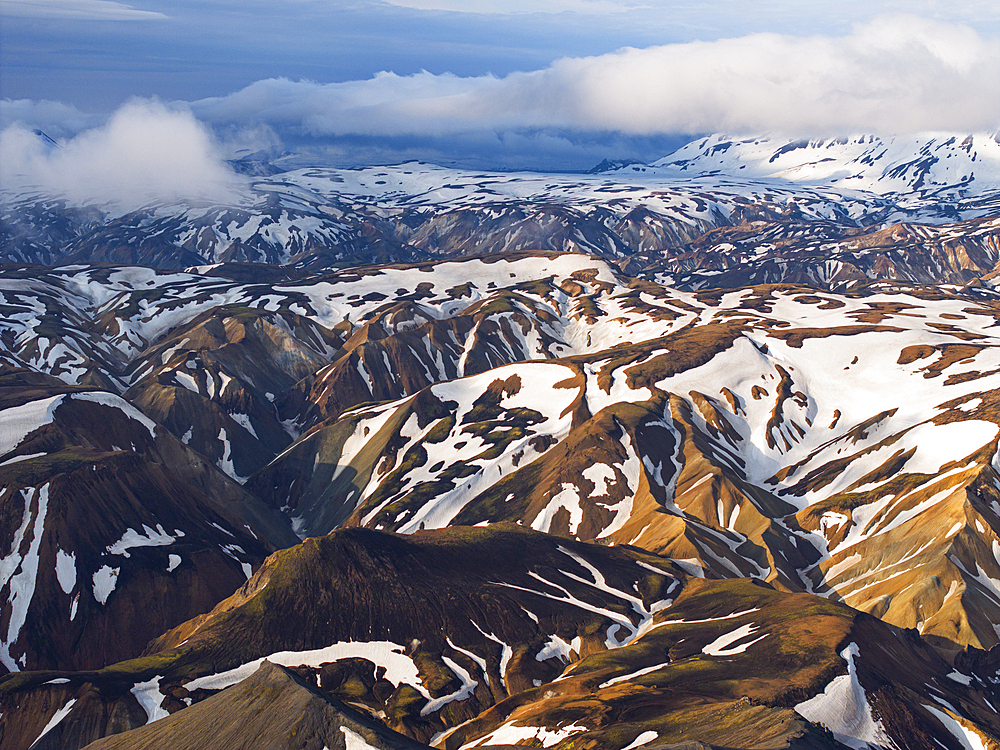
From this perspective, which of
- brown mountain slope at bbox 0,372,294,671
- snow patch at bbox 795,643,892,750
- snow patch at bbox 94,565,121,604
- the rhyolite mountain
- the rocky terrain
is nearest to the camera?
snow patch at bbox 795,643,892,750

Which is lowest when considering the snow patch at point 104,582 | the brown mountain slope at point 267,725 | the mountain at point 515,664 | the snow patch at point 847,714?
the snow patch at point 104,582

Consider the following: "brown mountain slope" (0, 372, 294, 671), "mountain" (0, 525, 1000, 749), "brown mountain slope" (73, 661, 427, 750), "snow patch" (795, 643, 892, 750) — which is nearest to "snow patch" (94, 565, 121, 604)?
"brown mountain slope" (0, 372, 294, 671)

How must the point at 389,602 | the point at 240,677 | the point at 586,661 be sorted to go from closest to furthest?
the point at 240,677
the point at 586,661
the point at 389,602

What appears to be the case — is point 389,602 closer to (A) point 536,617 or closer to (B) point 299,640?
(B) point 299,640

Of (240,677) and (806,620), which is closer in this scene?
(240,677)

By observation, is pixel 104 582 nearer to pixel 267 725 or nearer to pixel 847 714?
pixel 267 725

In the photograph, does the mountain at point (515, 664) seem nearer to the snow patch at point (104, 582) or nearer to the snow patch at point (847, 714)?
the snow patch at point (847, 714)

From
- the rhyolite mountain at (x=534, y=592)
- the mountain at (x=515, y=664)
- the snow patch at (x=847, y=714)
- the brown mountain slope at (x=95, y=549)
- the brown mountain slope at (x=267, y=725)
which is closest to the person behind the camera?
the brown mountain slope at (x=267, y=725)

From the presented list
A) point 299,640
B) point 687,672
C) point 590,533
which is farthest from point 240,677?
point 590,533

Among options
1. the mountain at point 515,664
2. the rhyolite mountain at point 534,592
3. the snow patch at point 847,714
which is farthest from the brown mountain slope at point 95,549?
the snow patch at point 847,714

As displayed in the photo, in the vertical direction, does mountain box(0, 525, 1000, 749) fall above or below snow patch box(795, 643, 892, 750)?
below

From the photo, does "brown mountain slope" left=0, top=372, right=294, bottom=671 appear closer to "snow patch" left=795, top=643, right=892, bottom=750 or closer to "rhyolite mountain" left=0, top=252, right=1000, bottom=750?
"rhyolite mountain" left=0, top=252, right=1000, bottom=750
